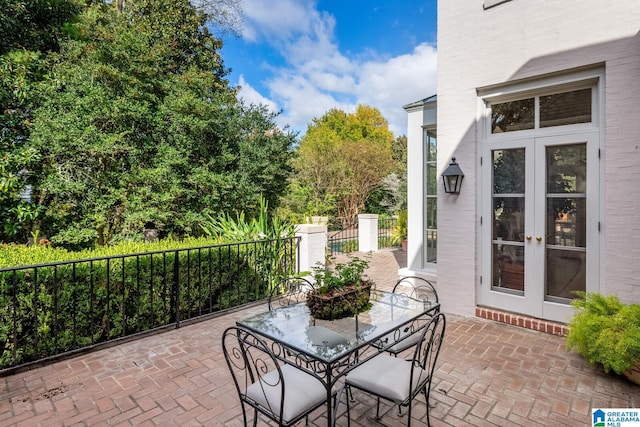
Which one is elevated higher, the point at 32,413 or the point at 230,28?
the point at 230,28

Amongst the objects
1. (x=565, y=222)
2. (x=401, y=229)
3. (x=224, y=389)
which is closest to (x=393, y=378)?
(x=224, y=389)

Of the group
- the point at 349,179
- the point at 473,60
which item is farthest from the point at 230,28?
the point at 473,60

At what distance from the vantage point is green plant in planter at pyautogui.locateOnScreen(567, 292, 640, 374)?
8.91 feet

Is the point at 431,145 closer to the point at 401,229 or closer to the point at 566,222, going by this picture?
the point at 566,222

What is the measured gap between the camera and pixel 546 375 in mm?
2955

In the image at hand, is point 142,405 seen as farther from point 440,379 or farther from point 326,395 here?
point 440,379

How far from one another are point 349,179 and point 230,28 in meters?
7.40

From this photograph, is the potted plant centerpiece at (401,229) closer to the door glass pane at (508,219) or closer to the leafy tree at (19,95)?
the door glass pane at (508,219)

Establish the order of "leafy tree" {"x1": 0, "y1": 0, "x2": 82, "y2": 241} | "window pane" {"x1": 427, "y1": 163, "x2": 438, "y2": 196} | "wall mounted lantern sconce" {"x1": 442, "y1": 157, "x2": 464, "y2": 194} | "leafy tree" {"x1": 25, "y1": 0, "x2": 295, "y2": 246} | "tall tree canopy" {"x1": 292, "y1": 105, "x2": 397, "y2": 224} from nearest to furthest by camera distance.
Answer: "wall mounted lantern sconce" {"x1": 442, "y1": 157, "x2": 464, "y2": 194}, "window pane" {"x1": 427, "y1": 163, "x2": 438, "y2": 196}, "leafy tree" {"x1": 0, "y1": 0, "x2": 82, "y2": 241}, "leafy tree" {"x1": 25, "y1": 0, "x2": 295, "y2": 246}, "tall tree canopy" {"x1": 292, "y1": 105, "x2": 397, "y2": 224}

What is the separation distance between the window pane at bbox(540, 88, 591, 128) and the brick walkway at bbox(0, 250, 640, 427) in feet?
7.80


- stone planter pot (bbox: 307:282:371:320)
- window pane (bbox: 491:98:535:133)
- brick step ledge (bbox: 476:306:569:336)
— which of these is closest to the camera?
stone planter pot (bbox: 307:282:371:320)

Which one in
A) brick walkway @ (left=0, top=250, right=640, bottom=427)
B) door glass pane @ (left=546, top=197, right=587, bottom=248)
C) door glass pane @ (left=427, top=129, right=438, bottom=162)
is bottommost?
brick walkway @ (left=0, top=250, right=640, bottom=427)

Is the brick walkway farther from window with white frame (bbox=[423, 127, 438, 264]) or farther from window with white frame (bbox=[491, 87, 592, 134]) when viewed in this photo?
window with white frame (bbox=[491, 87, 592, 134])

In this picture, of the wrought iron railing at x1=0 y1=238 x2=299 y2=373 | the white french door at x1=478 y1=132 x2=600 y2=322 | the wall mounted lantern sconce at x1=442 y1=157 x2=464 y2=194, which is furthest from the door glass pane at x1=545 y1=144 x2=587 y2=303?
the wrought iron railing at x1=0 y1=238 x2=299 y2=373
